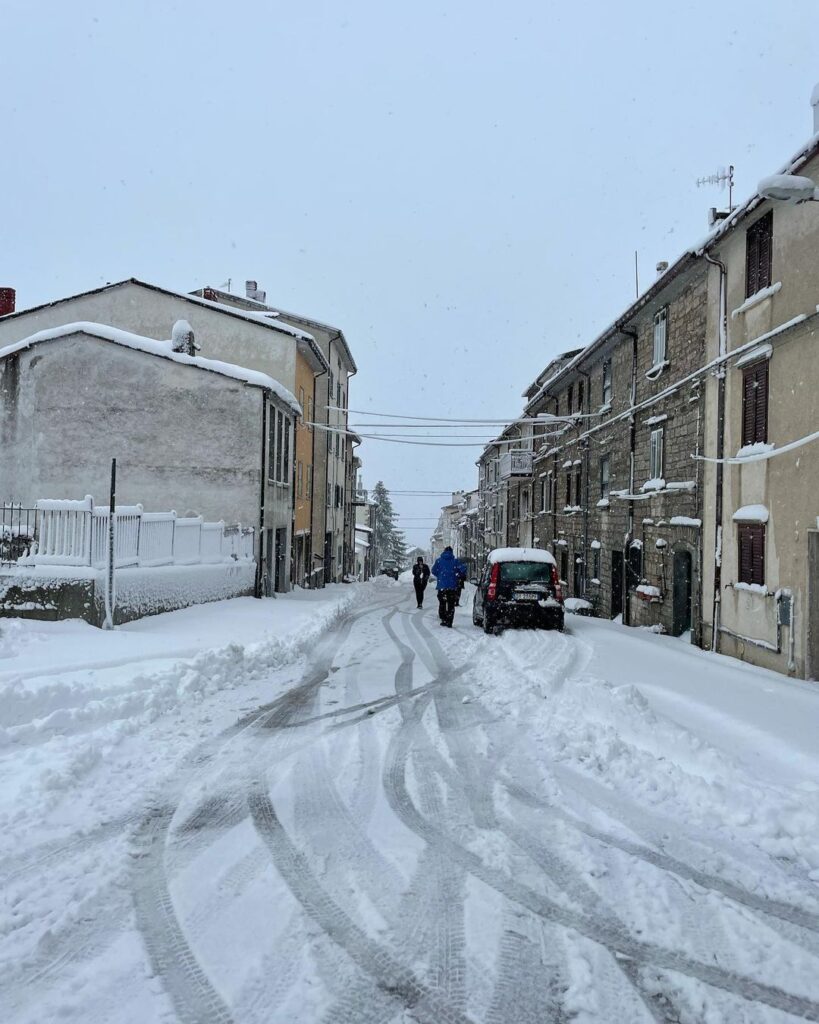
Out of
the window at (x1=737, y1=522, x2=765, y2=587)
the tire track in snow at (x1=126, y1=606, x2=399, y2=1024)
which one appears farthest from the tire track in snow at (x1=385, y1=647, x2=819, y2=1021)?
the window at (x1=737, y1=522, x2=765, y2=587)

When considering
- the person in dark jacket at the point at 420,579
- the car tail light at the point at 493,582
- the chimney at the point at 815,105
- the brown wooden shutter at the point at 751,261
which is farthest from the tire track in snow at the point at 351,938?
the person in dark jacket at the point at 420,579

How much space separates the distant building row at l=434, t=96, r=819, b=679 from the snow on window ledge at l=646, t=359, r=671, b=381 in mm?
107

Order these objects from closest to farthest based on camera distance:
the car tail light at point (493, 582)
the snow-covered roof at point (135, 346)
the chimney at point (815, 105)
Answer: the chimney at point (815, 105) < the car tail light at point (493, 582) < the snow-covered roof at point (135, 346)

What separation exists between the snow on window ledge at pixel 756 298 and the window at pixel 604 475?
9206mm

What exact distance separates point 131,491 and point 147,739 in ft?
45.8

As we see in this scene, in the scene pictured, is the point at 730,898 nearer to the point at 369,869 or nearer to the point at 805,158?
the point at 369,869

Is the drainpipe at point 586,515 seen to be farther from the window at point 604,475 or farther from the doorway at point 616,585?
the doorway at point 616,585

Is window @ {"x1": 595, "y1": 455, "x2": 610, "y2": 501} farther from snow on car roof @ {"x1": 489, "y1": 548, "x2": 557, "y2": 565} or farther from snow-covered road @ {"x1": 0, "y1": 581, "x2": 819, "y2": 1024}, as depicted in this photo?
snow-covered road @ {"x1": 0, "y1": 581, "x2": 819, "y2": 1024}

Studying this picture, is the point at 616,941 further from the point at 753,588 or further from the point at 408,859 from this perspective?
the point at 753,588

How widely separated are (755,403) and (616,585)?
941 cm

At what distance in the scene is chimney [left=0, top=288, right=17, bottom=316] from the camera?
26691 millimetres

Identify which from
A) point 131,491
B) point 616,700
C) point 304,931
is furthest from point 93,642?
point 131,491

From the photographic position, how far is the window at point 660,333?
1757 cm

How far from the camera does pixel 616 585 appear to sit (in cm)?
2123
